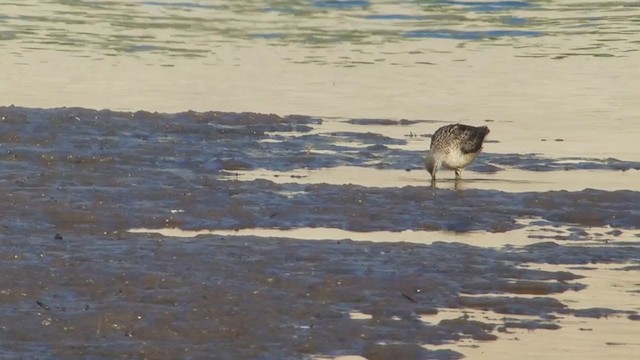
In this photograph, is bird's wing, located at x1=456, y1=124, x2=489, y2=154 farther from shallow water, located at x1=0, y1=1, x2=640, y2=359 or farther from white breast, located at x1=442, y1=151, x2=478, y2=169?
shallow water, located at x1=0, y1=1, x2=640, y2=359

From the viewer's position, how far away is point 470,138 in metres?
15.5

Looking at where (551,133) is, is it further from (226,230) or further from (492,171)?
(226,230)

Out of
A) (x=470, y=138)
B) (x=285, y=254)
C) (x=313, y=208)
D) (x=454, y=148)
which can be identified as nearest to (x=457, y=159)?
(x=454, y=148)

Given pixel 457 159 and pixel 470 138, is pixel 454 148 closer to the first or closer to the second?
pixel 457 159

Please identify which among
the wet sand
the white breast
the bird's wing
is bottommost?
the wet sand

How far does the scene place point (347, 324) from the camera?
885 centimetres

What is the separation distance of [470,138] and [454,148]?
0.43 metres

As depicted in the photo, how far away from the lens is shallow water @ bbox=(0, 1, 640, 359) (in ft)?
28.8

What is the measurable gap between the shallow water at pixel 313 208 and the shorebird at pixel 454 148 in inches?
10.0

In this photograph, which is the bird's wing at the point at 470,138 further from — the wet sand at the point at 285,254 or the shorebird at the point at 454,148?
the wet sand at the point at 285,254

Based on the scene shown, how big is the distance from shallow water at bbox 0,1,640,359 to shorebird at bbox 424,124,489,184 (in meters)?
0.25

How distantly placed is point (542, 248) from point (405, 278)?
65.8 inches

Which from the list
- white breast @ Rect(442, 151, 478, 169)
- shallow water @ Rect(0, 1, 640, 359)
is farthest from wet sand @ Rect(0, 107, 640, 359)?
white breast @ Rect(442, 151, 478, 169)

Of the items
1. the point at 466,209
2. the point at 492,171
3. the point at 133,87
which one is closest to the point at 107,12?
the point at 133,87
